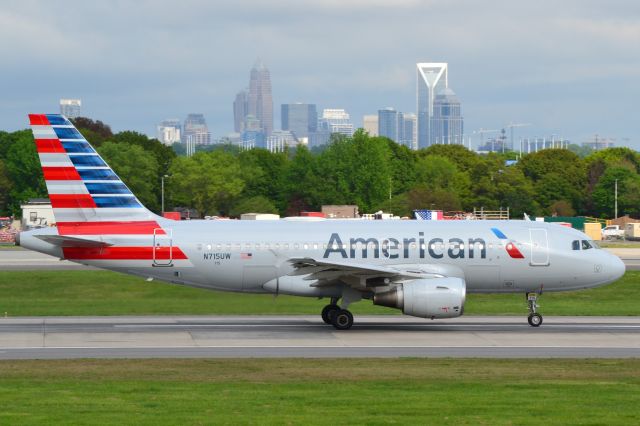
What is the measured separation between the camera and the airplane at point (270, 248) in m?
37.6

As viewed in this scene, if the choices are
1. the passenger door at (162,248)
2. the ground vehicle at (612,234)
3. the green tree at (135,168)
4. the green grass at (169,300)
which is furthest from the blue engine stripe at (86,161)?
the green tree at (135,168)

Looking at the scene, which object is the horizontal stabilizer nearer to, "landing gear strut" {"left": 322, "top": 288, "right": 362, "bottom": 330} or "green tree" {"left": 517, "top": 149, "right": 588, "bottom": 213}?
"landing gear strut" {"left": 322, "top": 288, "right": 362, "bottom": 330}

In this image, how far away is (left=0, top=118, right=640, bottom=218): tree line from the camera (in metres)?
135

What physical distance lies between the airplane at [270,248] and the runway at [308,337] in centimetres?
155

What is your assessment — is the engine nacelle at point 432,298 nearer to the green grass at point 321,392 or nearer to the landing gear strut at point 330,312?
the landing gear strut at point 330,312

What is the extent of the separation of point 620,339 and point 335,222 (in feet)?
33.5

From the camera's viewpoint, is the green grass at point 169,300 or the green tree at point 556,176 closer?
the green grass at point 169,300

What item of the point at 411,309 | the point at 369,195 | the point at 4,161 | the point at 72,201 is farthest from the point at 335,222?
the point at 4,161

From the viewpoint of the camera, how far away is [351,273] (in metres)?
36.7

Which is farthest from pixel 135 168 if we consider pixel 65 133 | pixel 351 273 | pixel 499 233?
pixel 351 273

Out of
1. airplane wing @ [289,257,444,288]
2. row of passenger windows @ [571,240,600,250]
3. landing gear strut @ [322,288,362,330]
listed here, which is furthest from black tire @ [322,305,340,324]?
row of passenger windows @ [571,240,600,250]

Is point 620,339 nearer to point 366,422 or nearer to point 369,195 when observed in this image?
point 366,422

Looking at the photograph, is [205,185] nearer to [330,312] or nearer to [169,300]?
[169,300]

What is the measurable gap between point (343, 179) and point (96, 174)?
9791 cm
